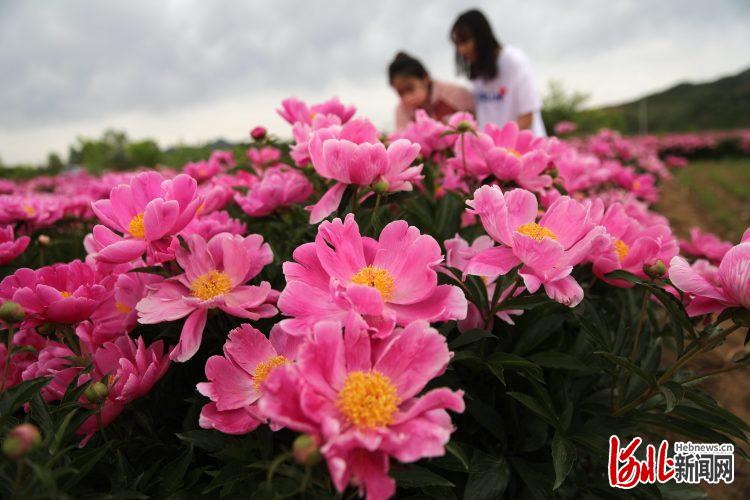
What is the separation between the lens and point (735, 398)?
2074mm

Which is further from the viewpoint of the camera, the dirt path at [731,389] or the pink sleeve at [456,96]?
the pink sleeve at [456,96]

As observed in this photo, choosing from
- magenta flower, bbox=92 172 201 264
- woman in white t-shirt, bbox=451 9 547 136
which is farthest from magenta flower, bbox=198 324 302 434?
woman in white t-shirt, bbox=451 9 547 136

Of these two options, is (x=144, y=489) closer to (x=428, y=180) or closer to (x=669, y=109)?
(x=428, y=180)

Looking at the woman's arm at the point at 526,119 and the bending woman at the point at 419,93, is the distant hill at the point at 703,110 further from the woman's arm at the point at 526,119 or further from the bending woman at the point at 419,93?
the woman's arm at the point at 526,119

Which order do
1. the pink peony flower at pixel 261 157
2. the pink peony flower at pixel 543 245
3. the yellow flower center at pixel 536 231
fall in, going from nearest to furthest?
the pink peony flower at pixel 543 245 → the yellow flower center at pixel 536 231 → the pink peony flower at pixel 261 157

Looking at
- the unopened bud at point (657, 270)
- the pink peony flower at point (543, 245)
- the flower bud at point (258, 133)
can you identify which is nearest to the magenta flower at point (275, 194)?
the flower bud at point (258, 133)

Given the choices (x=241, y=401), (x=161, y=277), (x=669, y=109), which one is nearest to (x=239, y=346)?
(x=241, y=401)

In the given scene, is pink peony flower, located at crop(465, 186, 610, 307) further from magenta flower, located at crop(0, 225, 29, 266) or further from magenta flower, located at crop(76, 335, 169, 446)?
magenta flower, located at crop(0, 225, 29, 266)

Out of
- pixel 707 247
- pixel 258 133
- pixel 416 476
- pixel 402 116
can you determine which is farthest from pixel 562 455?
pixel 402 116

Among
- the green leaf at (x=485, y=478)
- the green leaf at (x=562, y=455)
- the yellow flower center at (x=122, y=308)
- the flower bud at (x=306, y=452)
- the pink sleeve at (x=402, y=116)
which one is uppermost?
the pink sleeve at (x=402, y=116)

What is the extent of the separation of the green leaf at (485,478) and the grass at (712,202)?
15.6 ft

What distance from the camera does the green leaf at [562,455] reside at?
0.82m

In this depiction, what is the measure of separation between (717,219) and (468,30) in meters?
4.06

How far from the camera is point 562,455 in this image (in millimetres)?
856
